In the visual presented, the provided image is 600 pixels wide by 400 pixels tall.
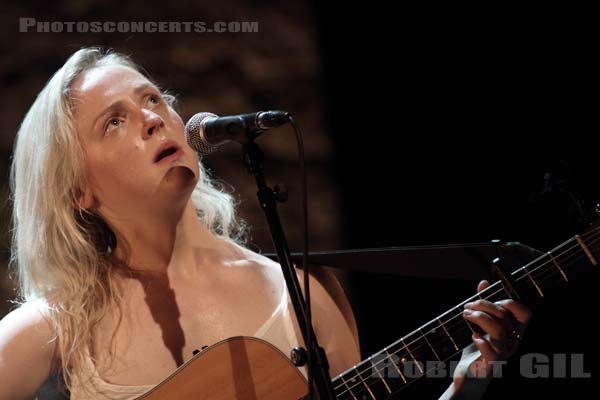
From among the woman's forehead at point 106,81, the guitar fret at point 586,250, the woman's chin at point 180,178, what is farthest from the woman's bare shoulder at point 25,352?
the guitar fret at point 586,250

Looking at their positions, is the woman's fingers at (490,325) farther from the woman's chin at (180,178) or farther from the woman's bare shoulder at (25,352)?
the woman's bare shoulder at (25,352)

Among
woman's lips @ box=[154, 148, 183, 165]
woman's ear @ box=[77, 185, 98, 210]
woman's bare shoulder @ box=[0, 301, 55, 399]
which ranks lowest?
woman's bare shoulder @ box=[0, 301, 55, 399]

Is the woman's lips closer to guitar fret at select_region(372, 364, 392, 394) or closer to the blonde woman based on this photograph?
the blonde woman

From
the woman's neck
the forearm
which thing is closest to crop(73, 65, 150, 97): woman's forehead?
the woman's neck

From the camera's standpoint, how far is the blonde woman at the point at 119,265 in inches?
70.4

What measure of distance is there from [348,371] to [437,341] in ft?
0.76

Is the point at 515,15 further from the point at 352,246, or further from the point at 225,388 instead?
the point at 225,388

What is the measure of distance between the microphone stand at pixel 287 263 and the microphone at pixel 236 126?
0.03 meters

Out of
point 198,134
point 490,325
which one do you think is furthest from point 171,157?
point 490,325

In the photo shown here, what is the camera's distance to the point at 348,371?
170 centimetres

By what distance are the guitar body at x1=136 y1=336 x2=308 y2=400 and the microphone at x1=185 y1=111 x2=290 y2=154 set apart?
1.87 ft

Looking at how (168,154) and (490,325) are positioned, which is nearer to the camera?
(490,325)

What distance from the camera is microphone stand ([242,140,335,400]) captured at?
1.33 meters

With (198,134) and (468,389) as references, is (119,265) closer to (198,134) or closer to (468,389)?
(198,134)
